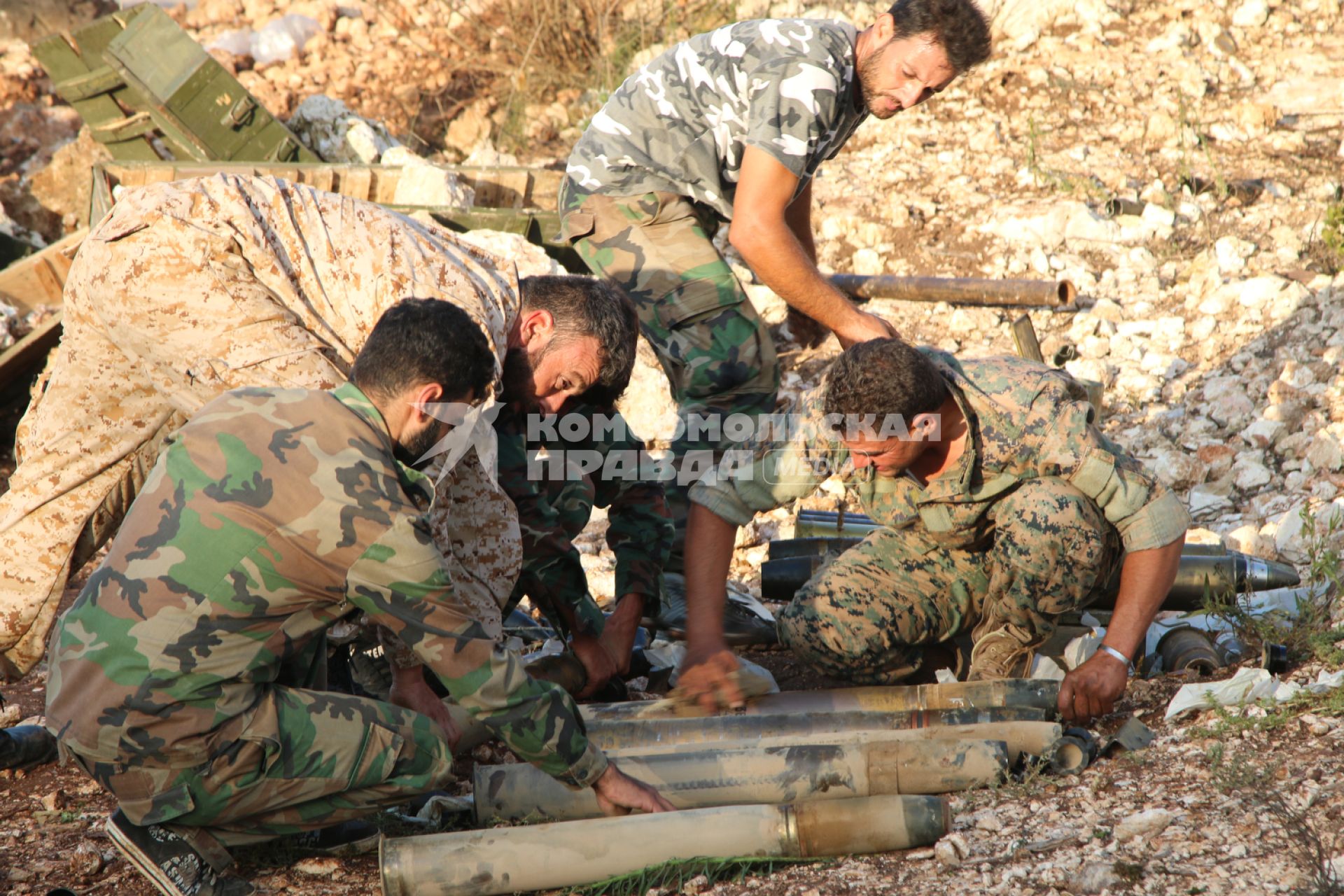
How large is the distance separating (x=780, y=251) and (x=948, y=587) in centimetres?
114

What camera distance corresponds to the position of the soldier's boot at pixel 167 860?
7.97 feet

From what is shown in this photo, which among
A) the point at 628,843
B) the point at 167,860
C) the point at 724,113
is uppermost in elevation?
the point at 724,113

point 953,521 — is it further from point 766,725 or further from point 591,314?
point 591,314

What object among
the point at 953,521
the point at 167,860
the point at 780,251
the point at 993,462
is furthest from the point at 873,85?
the point at 167,860

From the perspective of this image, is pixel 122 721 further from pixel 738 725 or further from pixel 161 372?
pixel 738 725

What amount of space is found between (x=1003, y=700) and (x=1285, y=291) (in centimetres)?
353

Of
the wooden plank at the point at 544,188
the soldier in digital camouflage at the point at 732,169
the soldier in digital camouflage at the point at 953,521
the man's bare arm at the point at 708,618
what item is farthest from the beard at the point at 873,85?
the wooden plank at the point at 544,188

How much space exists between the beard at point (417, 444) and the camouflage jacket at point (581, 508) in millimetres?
751

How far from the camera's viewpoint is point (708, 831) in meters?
2.41

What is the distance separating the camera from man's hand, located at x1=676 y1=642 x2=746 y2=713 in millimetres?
3088

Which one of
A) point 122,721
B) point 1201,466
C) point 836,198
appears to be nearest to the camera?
point 122,721

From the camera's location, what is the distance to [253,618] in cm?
240

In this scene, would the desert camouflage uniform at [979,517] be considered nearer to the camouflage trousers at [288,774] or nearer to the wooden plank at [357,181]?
the camouflage trousers at [288,774]

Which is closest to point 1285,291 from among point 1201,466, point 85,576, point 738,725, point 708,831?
point 1201,466
